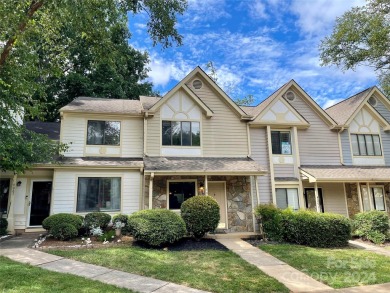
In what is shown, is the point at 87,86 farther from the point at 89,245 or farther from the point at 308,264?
the point at 308,264

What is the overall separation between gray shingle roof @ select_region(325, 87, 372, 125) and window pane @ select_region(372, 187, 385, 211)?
162 inches

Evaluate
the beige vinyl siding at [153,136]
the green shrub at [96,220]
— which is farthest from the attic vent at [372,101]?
the green shrub at [96,220]

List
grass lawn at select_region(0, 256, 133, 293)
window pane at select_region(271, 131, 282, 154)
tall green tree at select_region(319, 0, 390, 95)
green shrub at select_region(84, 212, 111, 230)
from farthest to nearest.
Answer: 1. tall green tree at select_region(319, 0, 390, 95)
2. window pane at select_region(271, 131, 282, 154)
3. green shrub at select_region(84, 212, 111, 230)
4. grass lawn at select_region(0, 256, 133, 293)

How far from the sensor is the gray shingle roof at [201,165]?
12.1 meters

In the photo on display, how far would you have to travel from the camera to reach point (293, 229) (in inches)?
418

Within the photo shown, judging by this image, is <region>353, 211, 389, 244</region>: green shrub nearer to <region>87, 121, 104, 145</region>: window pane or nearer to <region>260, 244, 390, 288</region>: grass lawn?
<region>260, 244, 390, 288</region>: grass lawn

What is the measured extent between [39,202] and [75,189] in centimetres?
197

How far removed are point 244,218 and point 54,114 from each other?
18.7m

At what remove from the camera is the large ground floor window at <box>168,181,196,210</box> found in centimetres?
1298

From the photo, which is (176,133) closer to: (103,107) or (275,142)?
(103,107)

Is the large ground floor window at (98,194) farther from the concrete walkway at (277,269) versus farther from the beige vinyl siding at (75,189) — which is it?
A: the concrete walkway at (277,269)

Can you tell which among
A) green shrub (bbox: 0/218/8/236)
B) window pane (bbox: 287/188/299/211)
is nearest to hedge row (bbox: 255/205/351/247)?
window pane (bbox: 287/188/299/211)

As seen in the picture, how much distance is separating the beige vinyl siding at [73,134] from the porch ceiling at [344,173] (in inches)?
443

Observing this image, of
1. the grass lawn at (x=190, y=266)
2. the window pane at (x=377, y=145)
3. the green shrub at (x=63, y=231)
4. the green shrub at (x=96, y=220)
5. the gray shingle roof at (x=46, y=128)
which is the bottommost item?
the grass lawn at (x=190, y=266)
